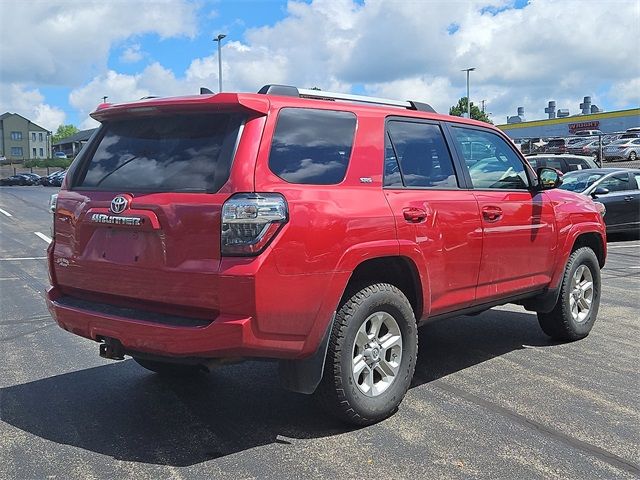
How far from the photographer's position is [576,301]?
5863 millimetres

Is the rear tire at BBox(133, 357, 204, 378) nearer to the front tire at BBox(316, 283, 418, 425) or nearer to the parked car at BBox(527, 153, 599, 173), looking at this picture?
the front tire at BBox(316, 283, 418, 425)

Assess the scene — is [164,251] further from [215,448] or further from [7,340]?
[7,340]

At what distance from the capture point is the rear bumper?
10.5 ft

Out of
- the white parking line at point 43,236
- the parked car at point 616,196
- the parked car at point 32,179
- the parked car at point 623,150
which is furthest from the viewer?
the parked car at point 32,179

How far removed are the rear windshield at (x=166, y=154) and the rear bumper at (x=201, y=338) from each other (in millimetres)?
722

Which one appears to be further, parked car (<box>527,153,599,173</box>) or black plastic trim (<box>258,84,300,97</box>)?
parked car (<box>527,153,599,173</box>)

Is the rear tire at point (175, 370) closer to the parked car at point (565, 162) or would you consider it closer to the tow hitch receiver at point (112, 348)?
the tow hitch receiver at point (112, 348)

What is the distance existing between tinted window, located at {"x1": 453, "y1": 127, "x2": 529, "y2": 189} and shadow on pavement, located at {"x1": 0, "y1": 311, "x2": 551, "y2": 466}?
145 cm

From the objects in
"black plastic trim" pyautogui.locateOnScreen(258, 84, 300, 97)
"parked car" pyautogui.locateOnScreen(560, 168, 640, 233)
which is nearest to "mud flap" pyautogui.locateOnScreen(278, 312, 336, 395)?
"black plastic trim" pyautogui.locateOnScreen(258, 84, 300, 97)

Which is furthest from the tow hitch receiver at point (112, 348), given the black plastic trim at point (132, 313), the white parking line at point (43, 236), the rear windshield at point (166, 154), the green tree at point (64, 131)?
the green tree at point (64, 131)

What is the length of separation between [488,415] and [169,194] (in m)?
2.35

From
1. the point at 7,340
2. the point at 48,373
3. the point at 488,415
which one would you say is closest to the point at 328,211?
the point at 488,415

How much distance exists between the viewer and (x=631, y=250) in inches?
479

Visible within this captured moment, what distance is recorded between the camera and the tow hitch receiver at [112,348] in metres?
3.55
